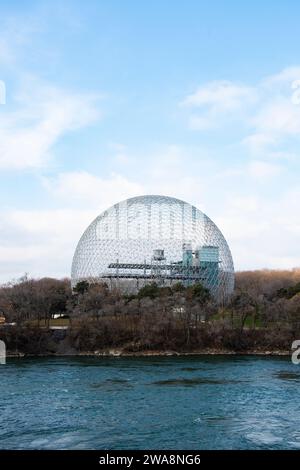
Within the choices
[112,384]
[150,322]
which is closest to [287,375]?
[112,384]

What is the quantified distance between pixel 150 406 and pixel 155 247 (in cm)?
4332

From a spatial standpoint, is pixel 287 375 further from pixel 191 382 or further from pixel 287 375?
pixel 191 382

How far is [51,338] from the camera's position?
50094 mm

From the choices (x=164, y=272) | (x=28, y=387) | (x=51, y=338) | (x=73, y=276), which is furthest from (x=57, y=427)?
(x=73, y=276)

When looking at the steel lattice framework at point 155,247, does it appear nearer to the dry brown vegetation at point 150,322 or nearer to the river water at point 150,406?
the dry brown vegetation at point 150,322

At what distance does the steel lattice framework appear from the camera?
68188mm

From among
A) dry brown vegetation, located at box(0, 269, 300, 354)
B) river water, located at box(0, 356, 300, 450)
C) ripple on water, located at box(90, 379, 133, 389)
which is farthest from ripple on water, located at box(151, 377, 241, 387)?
dry brown vegetation, located at box(0, 269, 300, 354)

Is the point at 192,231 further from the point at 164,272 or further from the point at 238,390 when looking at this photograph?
the point at 238,390

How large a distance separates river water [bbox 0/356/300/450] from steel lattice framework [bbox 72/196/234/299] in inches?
1103

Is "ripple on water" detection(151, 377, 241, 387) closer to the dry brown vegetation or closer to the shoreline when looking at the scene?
the shoreline

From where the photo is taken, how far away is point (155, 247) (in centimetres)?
6819

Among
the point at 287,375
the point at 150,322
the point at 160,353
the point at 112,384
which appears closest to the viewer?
the point at 112,384

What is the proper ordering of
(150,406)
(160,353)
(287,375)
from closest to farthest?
1. (150,406)
2. (287,375)
3. (160,353)

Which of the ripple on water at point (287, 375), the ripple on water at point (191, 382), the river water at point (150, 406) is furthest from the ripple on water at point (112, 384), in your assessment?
the ripple on water at point (287, 375)
